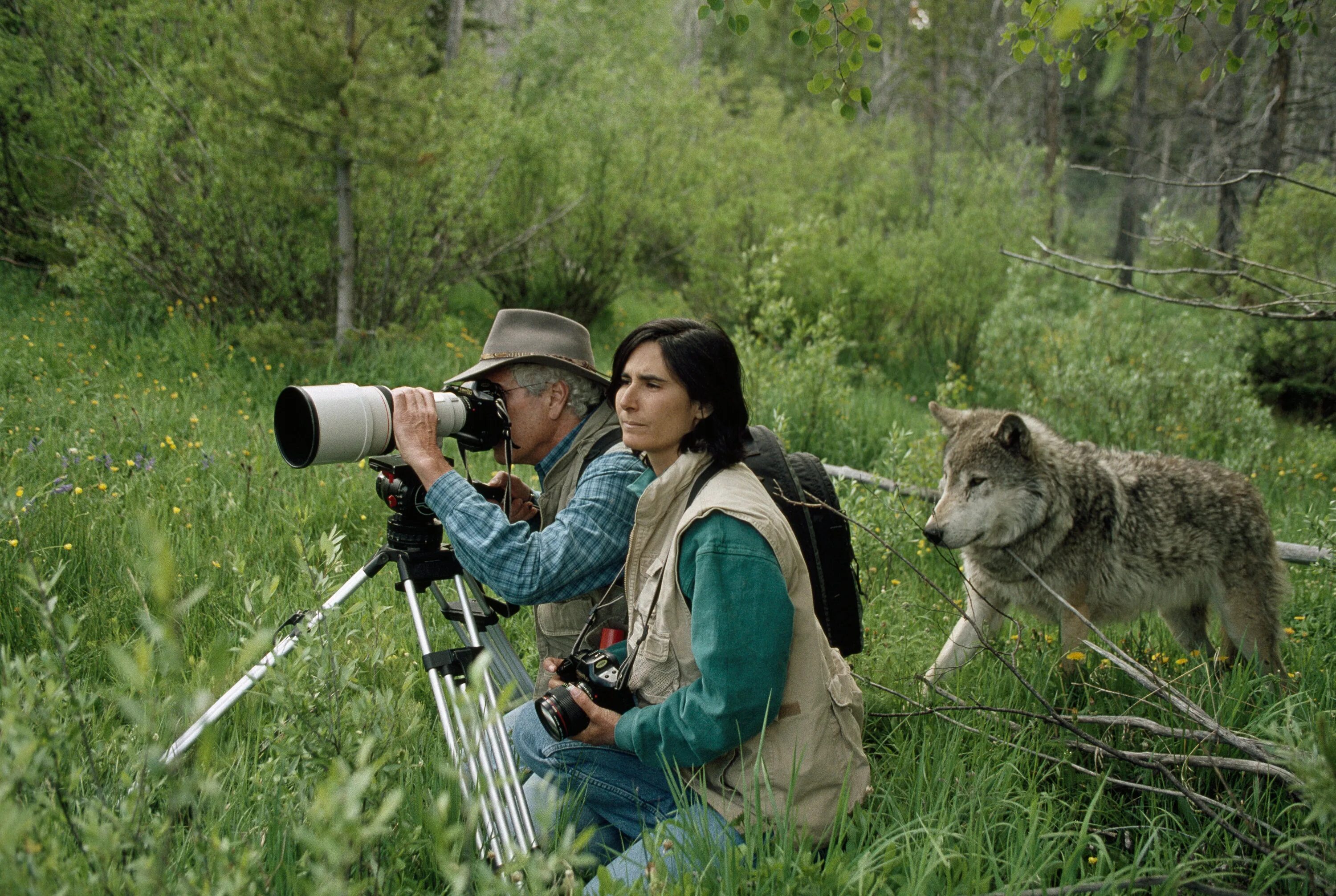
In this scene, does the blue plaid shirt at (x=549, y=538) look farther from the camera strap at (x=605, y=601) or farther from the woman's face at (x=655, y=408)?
the woman's face at (x=655, y=408)

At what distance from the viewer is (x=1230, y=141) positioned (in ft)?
55.0

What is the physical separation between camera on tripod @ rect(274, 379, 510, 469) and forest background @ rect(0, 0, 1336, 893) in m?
0.32

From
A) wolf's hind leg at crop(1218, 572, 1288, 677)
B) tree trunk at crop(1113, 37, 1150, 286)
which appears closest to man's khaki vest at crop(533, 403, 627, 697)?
wolf's hind leg at crop(1218, 572, 1288, 677)

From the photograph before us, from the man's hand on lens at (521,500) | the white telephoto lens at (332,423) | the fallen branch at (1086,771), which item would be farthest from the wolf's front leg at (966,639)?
the white telephoto lens at (332,423)

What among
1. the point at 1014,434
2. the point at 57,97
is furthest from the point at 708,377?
the point at 57,97

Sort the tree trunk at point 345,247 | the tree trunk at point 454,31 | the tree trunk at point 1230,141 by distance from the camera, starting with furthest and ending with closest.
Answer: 1. the tree trunk at point 454,31
2. the tree trunk at point 1230,141
3. the tree trunk at point 345,247

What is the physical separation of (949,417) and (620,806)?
2402 mm

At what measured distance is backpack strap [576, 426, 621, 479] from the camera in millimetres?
2803

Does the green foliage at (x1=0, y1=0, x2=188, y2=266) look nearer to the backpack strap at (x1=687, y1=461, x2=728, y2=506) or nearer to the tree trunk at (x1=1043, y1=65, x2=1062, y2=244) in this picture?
the backpack strap at (x1=687, y1=461, x2=728, y2=506)

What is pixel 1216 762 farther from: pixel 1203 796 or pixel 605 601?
pixel 605 601

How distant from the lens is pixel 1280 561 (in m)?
3.88

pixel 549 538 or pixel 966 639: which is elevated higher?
pixel 549 538

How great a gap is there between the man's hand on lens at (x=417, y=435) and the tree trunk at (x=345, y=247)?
→ 231 inches

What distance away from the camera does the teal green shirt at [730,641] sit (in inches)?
78.7
